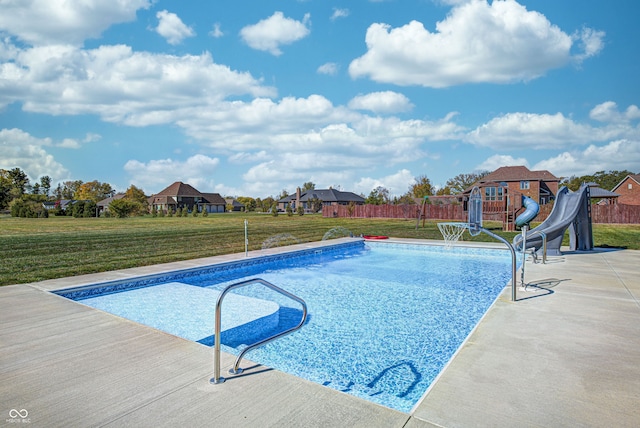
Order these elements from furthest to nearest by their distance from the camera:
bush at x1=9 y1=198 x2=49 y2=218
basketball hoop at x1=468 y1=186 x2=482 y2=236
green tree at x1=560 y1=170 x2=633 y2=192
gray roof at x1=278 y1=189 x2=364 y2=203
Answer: gray roof at x1=278 y1=189 x2=364 y2=203
green tree at x1=560 y1=170 x2=633 y2=192
bush at x1=9 y1=198 x2=49 y2=218
basketball hoop at x1=468 y1=186 x2=482 y2=236

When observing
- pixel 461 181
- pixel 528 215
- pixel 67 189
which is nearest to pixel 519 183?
pixel 461 181

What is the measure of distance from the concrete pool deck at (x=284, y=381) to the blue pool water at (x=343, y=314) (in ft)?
2.68

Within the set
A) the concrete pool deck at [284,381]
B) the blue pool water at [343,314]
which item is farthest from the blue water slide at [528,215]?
the concrete pool deck at [284,381]

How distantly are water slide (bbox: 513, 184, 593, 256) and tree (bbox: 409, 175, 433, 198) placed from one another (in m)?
47.5

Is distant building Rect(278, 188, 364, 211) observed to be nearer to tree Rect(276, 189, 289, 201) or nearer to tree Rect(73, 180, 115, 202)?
tree Rect(276, 189, 289, 201)

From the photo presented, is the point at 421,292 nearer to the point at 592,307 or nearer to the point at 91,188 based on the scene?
the point at 592,307

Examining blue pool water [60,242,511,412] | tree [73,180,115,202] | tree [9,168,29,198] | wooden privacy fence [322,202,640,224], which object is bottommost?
blue pool water [60,242,511,412]

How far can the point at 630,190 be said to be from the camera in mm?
43875

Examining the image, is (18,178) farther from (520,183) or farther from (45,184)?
(520,183)

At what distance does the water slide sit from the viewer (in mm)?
10969

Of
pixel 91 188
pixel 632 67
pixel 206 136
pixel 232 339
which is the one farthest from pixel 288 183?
pixel 232 339

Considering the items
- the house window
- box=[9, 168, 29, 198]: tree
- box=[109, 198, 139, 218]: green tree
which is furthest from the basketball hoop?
box=[9, 168, 29, 198]: tree

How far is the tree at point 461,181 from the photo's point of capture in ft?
197

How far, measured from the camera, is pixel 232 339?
16.7 feet
